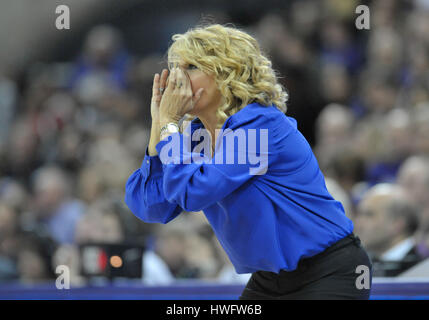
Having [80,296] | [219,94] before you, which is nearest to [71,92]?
[80,296]

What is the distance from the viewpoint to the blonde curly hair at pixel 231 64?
6.18 ft

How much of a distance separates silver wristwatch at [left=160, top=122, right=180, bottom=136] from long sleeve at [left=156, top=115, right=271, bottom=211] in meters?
0.10

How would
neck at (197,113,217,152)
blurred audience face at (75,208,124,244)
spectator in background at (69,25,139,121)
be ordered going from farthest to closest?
spectator in background at (69,25,139,121) < blurred audience face at (75,208,124,244) < neck at (197,113,217,152)

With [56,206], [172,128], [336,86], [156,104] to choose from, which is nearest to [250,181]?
[172,128]

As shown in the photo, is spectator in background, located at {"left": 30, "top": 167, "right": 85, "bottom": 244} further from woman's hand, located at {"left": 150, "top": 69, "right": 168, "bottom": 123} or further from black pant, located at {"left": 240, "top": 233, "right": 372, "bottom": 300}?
black pant, located at {"left": 240, "top": 233, "right": 372, "bottom": 300}

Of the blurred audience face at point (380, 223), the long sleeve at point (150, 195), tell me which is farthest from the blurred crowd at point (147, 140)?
the long sleeve at point (150, 195)

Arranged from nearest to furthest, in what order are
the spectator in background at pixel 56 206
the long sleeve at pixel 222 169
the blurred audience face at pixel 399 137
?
the long sleeve at pixel 222 169
the blurred audience face at pixel 399 137
the spectator in background at pixel 56 206

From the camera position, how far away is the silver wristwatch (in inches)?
73.0

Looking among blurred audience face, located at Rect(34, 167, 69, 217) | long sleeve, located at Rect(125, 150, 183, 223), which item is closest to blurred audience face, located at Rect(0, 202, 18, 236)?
blurred audience face, located at Rect(34, 167, 69, 217)

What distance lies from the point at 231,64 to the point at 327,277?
2.05ft

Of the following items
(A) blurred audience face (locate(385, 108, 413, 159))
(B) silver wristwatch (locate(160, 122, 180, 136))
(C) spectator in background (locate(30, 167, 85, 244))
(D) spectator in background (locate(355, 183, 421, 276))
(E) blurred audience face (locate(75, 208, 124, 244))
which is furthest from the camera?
(C) spectator in background (locate(30, 167, 85, 244))

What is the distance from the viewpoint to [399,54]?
4867 millimetres

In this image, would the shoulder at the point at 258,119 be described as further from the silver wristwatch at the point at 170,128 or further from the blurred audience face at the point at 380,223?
the blurred audience face at the point at 380,223
